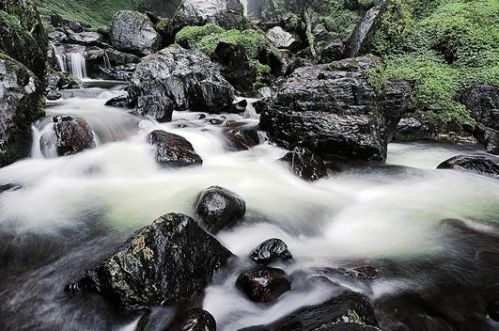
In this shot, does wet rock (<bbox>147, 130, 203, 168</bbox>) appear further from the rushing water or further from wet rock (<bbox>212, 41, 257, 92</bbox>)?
wet rock (<bbox>212, 41, 257, 92</bbox>)

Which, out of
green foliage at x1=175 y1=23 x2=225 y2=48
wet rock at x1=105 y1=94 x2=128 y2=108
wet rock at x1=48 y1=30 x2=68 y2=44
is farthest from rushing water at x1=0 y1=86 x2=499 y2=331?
wet rock at x1=48 y1=30 x2=68 y2=44

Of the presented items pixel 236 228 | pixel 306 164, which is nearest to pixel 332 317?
pixel 236 228

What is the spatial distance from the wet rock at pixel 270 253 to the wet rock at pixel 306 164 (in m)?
2.89

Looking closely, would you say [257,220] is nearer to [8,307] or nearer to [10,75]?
[8,307]

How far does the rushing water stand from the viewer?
12.4 feet

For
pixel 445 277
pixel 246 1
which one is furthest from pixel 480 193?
pixel 246 1

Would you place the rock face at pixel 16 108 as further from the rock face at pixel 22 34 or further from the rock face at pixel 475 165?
the rock face at pixel 475 165

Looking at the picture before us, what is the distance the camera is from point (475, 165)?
7.51m

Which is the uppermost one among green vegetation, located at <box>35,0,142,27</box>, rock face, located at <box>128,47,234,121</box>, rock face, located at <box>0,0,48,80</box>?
green vegetation, located at <box>35,0,142,27</box>

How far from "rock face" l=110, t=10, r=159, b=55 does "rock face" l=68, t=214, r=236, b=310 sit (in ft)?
63.3

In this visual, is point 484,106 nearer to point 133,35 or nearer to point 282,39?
point 282,39

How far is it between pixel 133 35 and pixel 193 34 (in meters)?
3.78

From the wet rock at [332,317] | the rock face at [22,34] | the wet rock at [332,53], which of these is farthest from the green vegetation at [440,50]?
the rock face at [22,34]

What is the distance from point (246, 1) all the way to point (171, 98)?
35511 millimetres
